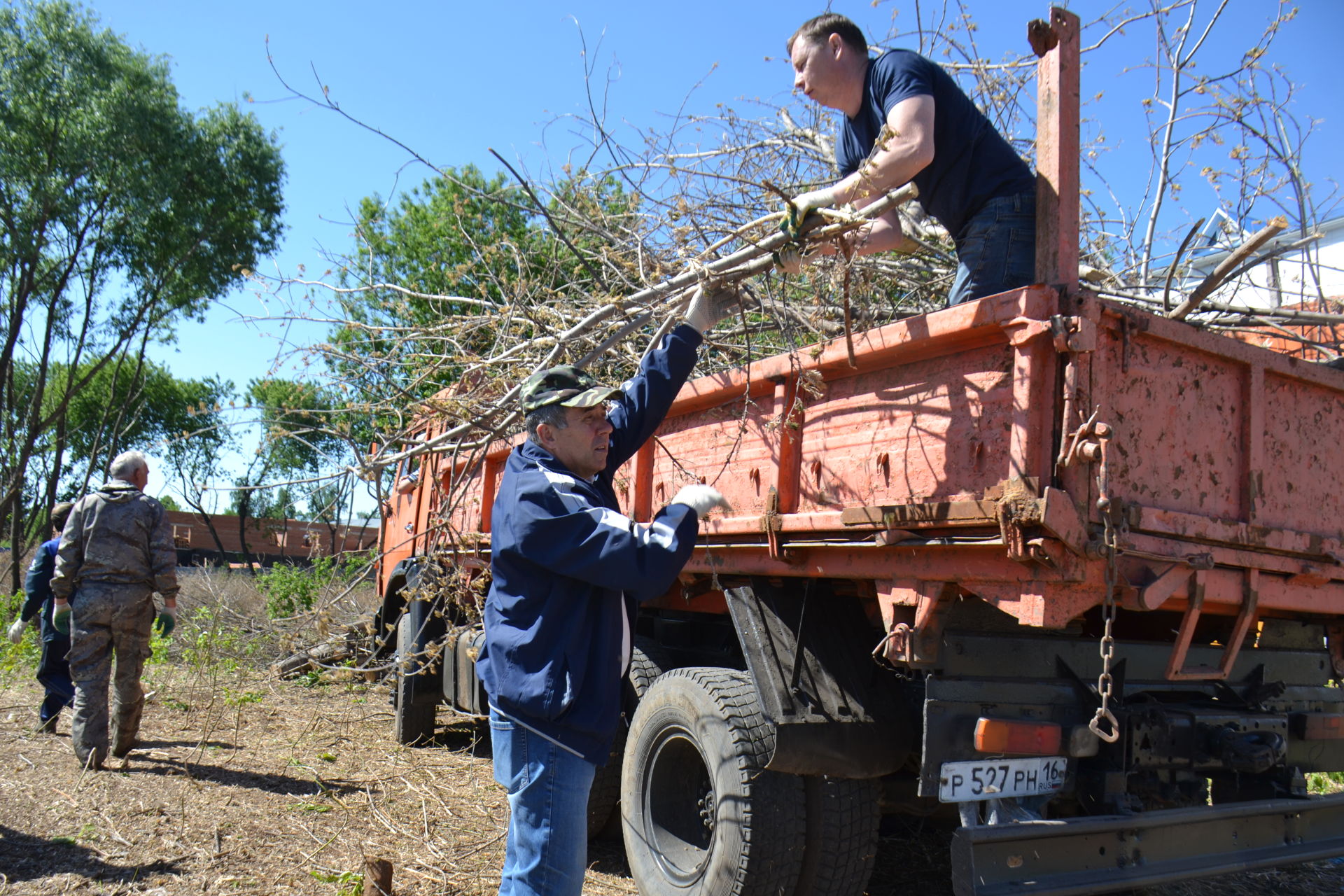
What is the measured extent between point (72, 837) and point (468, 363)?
276 centimetres

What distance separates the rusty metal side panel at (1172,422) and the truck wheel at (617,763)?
2.32m

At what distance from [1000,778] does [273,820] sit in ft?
11.6

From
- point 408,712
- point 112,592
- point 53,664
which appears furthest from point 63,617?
point 408,712

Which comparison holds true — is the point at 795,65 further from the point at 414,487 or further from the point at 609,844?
the point at 414,487

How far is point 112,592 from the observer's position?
5.61 m

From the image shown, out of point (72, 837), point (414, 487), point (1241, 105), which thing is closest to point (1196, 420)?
point (1241, 105)

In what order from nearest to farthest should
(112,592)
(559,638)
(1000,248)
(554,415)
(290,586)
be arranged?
(559,638) < (554,415) < (1000,248) < (112,592) < (290,586)

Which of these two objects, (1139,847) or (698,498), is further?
(1139,847)

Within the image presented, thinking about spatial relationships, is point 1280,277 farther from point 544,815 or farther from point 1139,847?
point 544,815

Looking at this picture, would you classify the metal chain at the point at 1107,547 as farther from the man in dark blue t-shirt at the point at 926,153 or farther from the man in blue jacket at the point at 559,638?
the man in blue jacket at the point at 559,638

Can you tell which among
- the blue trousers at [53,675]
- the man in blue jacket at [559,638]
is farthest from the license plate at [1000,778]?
the blue trousers at [53,675]

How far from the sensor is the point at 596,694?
2531mm

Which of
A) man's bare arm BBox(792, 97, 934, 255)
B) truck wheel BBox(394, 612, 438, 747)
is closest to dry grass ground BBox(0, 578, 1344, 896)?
truck wheel BBox(394, 612, 438, 747)

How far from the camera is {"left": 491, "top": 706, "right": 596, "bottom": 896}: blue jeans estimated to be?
248cm
